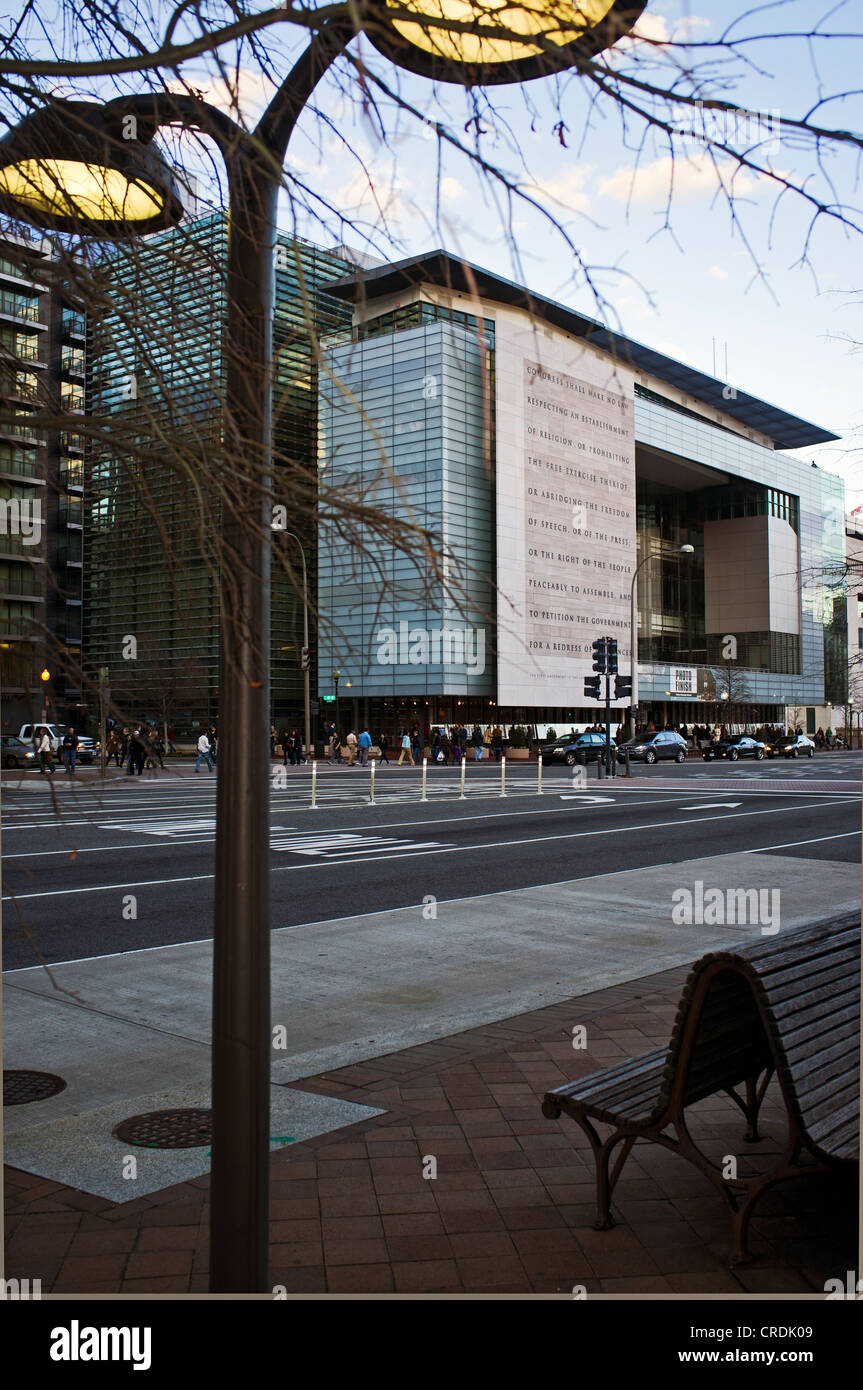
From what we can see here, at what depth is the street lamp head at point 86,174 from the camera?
3008 mm

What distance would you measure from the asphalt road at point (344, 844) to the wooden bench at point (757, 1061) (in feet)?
6.37

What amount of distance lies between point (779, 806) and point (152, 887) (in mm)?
16865

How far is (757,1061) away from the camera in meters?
4.09

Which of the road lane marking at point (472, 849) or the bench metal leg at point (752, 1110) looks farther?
the road lane marking at point (472, 849)

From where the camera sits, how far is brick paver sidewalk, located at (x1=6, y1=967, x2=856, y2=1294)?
3.43 meters

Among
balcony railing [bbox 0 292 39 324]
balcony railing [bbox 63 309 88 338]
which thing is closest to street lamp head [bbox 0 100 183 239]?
balcony railing [bbox 63 309 88 338]

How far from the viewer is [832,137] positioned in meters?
2.29

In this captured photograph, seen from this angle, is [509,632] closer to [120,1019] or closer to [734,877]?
[120,1019]

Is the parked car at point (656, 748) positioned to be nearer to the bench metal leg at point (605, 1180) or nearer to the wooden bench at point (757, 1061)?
the wooden bench at point (757, 1061)

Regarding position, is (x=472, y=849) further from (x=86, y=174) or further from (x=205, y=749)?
(x=205, y=749)

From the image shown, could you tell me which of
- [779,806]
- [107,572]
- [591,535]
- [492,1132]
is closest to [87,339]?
[107,572]

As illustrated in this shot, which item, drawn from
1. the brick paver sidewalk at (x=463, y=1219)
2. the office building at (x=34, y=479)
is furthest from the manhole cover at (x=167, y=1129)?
the office building at (x=34, y=479)

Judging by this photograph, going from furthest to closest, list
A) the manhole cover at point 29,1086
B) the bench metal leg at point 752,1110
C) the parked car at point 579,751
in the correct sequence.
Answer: the parked car at point 579,751
the manhole cover at point 29,1086
the bench metal leg at point 752,1110

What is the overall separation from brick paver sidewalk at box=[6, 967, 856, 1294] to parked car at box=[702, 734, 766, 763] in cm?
5701
